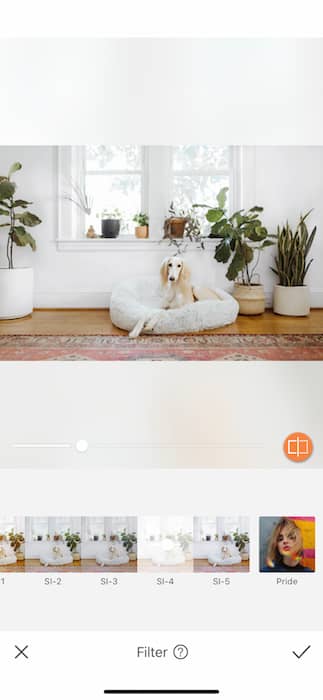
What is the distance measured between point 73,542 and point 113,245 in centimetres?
270

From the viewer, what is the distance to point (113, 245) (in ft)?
10.4

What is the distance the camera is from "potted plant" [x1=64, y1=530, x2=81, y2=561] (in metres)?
0.58

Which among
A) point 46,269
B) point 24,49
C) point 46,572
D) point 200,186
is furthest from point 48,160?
point 46,572

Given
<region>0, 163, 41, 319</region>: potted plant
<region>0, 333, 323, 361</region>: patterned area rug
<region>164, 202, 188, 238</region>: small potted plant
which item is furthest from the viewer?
<region>164, 202, 188, 238</region>: small potted plant

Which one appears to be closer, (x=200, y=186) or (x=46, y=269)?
(x=46, y=269)

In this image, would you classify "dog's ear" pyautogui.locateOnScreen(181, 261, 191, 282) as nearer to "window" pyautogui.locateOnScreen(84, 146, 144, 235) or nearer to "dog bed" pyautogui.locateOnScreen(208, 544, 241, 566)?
"window" pyautogui.locateOnScreen(84, 146, 144, 235)

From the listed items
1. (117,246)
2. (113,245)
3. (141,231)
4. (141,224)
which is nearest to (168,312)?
(113,245)

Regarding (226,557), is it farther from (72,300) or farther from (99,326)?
(72,300)

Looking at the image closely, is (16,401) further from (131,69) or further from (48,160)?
(48,160)

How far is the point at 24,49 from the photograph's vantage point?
0.58 m

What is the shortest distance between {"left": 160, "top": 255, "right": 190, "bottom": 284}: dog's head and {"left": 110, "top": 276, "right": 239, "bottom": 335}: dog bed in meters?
0.19

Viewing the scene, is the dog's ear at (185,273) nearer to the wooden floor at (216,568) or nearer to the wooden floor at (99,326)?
the wooden floor at (99,326)

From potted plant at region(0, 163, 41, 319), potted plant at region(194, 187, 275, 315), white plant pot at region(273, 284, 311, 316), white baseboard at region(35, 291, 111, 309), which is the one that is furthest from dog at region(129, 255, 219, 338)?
white plant pot at region(273, 284, 311, 316)

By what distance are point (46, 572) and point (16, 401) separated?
183mm
